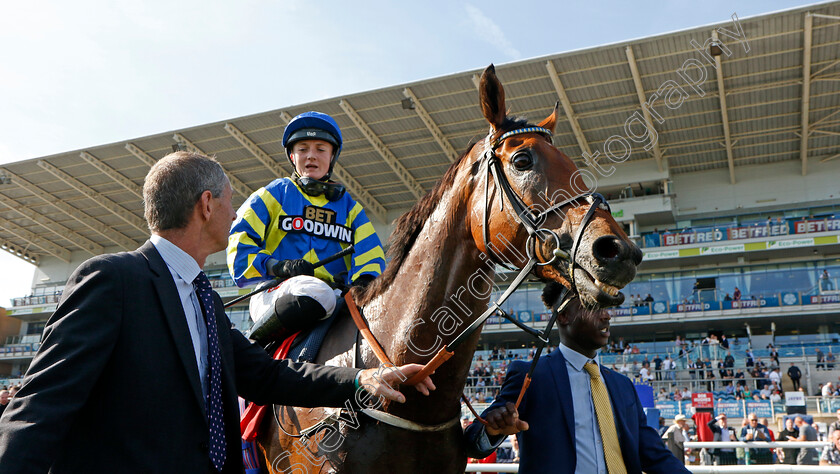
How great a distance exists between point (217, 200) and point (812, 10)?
21699mm

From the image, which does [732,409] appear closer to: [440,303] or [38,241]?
[440,303]

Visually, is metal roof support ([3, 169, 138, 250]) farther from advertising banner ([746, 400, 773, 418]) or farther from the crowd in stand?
advertising banner ([746, 400, 773, 418])

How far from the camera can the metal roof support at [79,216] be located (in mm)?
29312

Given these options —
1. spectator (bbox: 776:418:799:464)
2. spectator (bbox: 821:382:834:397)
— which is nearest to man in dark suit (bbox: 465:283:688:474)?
spectator (bbox: 776:418:799:464)

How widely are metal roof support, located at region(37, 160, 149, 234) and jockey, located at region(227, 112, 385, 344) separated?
29489 millimetres

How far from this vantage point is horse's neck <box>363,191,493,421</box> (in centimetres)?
217

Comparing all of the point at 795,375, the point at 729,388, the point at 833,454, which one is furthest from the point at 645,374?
the point at 833,454

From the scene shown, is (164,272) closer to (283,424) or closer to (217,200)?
(217,200)

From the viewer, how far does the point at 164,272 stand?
5.27 feet

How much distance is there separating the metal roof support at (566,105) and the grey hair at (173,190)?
65.0 ft

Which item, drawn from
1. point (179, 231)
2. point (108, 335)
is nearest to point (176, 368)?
point (108, 335)

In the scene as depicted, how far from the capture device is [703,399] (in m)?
17.2

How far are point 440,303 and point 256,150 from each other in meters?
24.2

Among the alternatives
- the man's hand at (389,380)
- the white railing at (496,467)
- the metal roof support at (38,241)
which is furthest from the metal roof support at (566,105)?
the metal roof support at (38,241)
